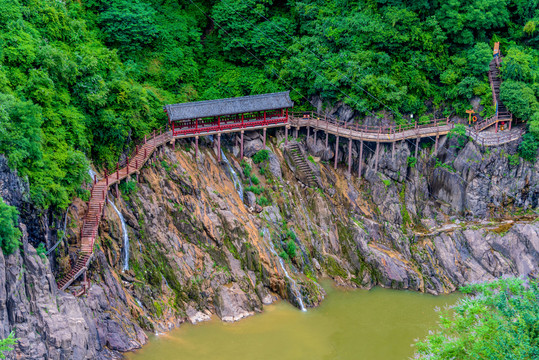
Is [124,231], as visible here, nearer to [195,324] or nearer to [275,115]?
[195,324]

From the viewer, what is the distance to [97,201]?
36.8 meters

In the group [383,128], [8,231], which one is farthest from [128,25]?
[8,231]

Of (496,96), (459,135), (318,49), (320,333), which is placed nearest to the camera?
(320,333)

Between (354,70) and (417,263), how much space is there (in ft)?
44.8

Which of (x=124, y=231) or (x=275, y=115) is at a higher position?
(x=275, y=115)

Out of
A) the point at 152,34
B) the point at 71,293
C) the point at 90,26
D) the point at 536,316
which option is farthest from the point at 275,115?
the point at 536,316

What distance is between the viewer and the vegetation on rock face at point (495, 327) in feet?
85.2

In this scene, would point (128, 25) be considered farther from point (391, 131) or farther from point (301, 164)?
point (391, 131)

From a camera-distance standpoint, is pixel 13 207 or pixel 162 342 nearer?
pixel 13 207

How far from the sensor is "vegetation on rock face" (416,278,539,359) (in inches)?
1022

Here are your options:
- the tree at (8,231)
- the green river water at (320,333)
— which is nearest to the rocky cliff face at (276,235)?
the green river water at (320,333)

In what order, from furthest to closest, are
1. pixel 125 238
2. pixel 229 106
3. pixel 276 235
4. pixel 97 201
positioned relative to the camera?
pixel 229 106
pixel 276 235
pixel 125 238
pixel 97 201

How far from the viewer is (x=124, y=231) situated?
38.0 metres

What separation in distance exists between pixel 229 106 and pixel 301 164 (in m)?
6.46
